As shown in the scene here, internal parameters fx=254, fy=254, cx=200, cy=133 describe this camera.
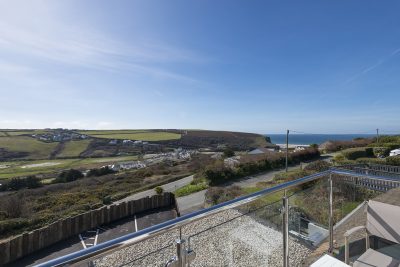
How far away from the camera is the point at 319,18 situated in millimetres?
10641

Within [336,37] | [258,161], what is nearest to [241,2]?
[336,37]

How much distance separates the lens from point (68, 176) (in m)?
35.7

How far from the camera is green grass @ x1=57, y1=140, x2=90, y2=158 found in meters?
53.2

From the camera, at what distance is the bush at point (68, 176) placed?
35.0 m

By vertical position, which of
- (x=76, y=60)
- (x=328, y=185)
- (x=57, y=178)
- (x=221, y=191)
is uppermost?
(x=76, y=60)

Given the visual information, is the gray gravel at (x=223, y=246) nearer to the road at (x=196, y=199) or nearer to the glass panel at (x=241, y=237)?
the glass panel at (x=241, y=237)

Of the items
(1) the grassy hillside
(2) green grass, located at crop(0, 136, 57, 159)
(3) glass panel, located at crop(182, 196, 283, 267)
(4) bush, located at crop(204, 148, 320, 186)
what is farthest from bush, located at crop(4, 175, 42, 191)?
(3) glass panel, located at crop(182, 196, 283, 267)

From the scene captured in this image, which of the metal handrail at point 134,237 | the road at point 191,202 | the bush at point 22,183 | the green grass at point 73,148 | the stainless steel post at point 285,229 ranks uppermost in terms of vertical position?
the metal handrail at point 134,237

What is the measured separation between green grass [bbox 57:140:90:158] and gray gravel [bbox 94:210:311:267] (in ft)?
188

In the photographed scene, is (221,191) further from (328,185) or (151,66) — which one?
(328,185)

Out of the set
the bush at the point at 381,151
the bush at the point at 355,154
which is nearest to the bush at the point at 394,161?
the bush at the point at 355,154

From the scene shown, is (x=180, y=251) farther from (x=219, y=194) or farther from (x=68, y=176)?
(x=68, y=176)

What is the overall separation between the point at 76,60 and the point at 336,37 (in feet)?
46.7

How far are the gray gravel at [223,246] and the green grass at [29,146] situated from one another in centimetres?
5734
